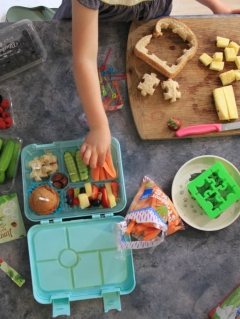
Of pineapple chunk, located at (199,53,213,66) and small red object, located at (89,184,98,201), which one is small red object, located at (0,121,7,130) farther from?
pineapple chunk, located at (199,53,213,66)

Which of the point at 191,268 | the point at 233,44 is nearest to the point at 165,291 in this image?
the point at 191,268

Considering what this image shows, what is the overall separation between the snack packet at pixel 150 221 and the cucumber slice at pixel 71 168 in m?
0.17

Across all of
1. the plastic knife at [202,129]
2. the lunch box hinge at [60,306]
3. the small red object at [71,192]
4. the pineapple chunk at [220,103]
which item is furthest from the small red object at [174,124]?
the lunch box hinge at [60,306]

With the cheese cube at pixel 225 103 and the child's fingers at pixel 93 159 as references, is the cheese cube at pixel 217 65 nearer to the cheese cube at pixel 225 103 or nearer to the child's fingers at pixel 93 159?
the cheese cube at pixel 225 103

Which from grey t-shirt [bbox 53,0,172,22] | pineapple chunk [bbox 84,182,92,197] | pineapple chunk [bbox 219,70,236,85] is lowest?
pineapple chunk [bbox 84,182,92,197]

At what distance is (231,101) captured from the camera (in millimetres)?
1010

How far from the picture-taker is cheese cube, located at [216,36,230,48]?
1025 millimetres

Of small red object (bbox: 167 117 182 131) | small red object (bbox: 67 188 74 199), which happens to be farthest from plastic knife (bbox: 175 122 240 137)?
small red object (bbox: 67 188 74 199)

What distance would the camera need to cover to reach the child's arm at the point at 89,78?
2.71 feet

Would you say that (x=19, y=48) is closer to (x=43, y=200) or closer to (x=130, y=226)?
(x=43, y=200)

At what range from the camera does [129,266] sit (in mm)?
970

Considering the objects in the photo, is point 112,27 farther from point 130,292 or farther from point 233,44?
point 130,292

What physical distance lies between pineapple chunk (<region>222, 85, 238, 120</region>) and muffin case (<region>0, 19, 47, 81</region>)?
545 mm

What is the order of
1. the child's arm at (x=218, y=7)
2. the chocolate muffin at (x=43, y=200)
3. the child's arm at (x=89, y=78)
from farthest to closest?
the child's arm at (x=218, y=7), the chocolate muffin at (x=43, y=200), the child's arm at (x=89, y=78)
